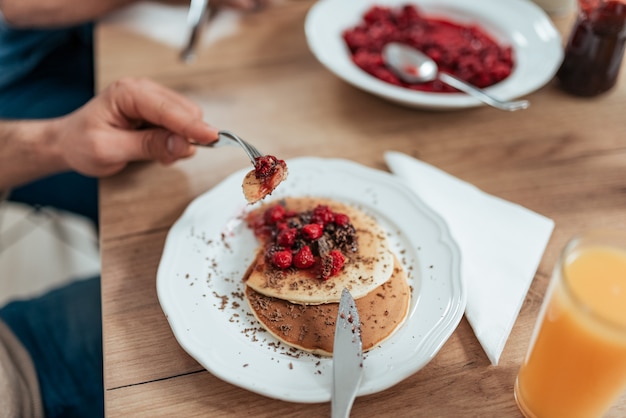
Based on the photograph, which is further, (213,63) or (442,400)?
(213,63)

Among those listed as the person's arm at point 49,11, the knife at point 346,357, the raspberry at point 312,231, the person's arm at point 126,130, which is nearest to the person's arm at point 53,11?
the person's arm at point 49,11

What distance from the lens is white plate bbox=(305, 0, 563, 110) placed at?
52.6 inches

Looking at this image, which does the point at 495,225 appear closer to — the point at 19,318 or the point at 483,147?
the point at 483,147

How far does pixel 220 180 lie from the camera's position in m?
1.23

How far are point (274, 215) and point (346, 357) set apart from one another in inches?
12.2

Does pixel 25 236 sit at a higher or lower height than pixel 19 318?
lower

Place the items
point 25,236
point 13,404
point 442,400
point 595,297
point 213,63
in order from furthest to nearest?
point 25,236
point 213,63
point 13,404
point 442,400
point 595,297

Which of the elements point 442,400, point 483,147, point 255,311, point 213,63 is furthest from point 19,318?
point 483,147

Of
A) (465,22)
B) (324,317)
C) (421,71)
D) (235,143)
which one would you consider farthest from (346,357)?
(465,22)

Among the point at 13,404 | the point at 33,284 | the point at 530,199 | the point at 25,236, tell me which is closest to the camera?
the point at 13,404

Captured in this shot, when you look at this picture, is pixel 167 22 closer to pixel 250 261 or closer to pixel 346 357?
pixel 250 261

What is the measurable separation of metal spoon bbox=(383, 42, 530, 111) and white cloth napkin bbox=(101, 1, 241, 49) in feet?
1.47

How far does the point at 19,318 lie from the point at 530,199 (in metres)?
1.03

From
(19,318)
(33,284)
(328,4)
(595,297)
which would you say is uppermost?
(595,297)
